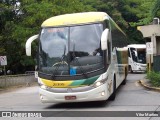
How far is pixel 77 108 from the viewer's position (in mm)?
13742

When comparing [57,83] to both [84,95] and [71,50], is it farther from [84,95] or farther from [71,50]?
[71,50]

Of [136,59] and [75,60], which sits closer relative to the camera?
[75,60]

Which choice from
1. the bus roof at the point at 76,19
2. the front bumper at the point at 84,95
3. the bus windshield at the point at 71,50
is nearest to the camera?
the front bumper at the point at 84,95

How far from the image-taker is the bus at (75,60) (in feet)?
43.2

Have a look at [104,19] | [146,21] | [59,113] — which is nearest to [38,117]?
[59,113]

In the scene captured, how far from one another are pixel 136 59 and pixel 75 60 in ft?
84.0

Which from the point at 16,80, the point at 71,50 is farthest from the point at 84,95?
the point at 16,80

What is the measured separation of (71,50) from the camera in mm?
13531

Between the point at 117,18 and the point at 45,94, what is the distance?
3805 cm

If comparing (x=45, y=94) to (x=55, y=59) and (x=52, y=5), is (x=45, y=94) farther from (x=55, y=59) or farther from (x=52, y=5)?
(x=52, y=5)

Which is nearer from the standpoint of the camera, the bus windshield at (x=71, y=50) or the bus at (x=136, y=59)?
the bus windshield at (x=71, y=50)

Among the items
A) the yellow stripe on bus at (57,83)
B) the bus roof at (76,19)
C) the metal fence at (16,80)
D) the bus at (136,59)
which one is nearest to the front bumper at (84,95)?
the yellow stripe on bus at (57,83)

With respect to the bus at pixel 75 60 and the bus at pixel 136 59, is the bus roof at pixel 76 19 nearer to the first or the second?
the bus at pixel 75 60

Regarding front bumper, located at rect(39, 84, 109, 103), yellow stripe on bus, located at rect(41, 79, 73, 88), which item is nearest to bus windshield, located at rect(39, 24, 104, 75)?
yellow stripe on bus, located at rect(41, 79, 73, 88)
